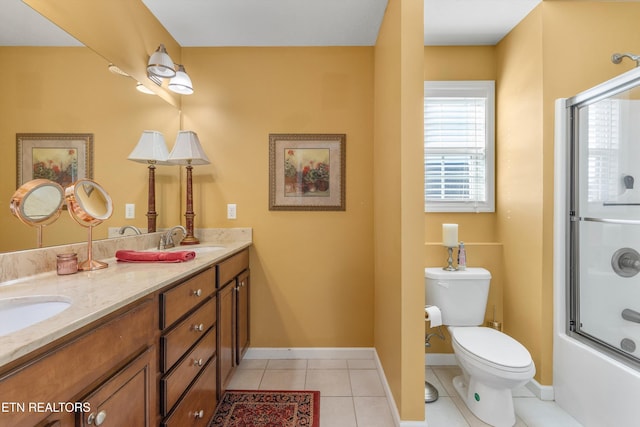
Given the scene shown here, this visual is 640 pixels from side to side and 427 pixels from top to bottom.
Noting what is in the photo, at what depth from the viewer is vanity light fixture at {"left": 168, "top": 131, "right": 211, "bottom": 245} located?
214cm

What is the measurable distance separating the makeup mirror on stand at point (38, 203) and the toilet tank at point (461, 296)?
6.98 feet

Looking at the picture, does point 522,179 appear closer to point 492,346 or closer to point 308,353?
point 492,346

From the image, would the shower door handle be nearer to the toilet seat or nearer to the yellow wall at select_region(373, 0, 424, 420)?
the toilet seat

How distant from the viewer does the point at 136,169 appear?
1841 millimetres

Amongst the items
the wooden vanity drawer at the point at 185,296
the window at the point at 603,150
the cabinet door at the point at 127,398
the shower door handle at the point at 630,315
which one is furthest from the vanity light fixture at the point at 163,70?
the shower door handle at the point at 630,315

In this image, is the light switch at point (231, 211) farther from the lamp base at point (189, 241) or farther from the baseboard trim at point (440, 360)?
the baseboard trim at point (440, 360)

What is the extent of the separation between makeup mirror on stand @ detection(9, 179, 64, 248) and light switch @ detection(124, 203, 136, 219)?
1.57ft

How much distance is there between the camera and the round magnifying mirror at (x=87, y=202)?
50.6 inches

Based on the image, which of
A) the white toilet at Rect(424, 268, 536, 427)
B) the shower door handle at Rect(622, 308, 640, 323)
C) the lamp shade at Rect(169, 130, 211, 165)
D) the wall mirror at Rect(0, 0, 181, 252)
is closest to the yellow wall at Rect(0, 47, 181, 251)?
the wall mirror at Rect(0, 0, 181, 252)

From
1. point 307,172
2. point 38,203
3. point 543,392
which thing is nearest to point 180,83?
point 307,172

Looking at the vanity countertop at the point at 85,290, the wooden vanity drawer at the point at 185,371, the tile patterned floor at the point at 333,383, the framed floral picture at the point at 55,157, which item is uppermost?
the framed floral picture at the point at 55,157

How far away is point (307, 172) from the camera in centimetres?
238

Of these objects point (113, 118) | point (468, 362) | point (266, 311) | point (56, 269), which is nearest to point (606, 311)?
point (468, 362)

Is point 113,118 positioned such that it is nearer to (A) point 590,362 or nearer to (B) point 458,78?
(B) point 458,78
